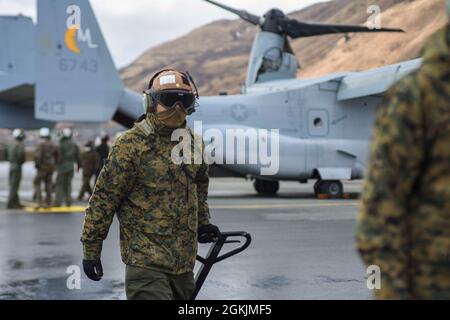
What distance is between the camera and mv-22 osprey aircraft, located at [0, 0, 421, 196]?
18281 millimetres

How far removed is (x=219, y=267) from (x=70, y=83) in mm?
10072

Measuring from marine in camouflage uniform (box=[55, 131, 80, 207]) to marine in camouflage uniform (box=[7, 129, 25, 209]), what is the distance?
0.86 metres

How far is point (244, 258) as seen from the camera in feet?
32.9

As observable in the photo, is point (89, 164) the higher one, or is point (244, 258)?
point (89, 164)

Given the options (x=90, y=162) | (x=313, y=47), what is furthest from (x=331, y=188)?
(x=313, y=47)

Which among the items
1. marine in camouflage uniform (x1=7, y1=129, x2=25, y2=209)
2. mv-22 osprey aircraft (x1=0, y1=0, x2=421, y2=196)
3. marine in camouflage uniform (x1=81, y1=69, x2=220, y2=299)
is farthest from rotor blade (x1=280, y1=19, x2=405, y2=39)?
marine in camouflage uniform (x1=81, y1=69, x2=220, y2=299)

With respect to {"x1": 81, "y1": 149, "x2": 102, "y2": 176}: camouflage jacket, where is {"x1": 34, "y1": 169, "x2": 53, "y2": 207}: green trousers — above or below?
below

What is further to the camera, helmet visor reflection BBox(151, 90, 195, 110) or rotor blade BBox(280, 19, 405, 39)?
rotor blade BBox(280, 19, 405, 39)

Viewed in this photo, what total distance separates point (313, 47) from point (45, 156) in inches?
2165

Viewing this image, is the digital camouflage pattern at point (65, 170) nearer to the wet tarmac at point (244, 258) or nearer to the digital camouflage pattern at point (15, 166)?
the digital camouflage pattern at point (15, 166)

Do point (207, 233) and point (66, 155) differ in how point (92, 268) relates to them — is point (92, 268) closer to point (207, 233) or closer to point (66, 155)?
point (207, 233)

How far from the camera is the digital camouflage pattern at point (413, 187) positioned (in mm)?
2213

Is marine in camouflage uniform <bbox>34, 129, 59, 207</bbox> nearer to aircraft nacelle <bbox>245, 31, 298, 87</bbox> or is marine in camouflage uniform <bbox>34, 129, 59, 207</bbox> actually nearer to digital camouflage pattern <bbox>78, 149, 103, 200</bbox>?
digital camouflage pattern <bbox>78, 149, 103, 200</bbox>
